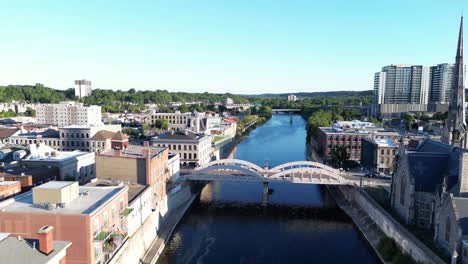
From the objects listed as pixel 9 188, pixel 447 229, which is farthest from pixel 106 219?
pixel 447 229

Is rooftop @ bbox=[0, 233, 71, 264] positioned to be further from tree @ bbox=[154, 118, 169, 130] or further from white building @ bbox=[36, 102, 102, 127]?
tree @ bbox=[154, 118, 169, 130]

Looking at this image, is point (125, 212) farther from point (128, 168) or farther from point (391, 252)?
point (391, 252)

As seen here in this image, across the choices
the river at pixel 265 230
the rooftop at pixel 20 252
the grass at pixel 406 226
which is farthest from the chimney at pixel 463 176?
the rooftop at pixel 20 252

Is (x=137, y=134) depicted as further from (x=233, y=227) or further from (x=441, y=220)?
(x=441, y=220)

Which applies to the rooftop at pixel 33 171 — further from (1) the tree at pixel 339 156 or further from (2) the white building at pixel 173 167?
(1) the tree at pixel 339 156

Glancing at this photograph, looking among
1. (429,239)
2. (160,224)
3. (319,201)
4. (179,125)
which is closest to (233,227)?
(160,224)
